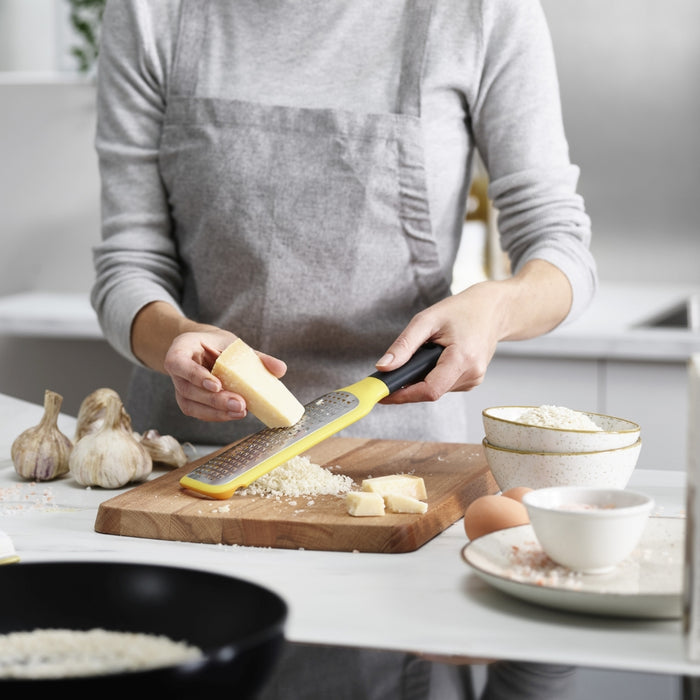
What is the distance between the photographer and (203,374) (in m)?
1.13

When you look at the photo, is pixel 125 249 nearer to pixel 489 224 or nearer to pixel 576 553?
pixel 576 553

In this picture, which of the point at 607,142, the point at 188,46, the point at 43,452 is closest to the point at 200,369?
the point at 43,452

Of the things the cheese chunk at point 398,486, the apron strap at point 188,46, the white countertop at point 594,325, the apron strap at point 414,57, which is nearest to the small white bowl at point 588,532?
the cheese chunk at point 398,486

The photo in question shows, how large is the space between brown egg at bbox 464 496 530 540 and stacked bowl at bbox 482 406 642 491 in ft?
0.32

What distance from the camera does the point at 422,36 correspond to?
1455 mm

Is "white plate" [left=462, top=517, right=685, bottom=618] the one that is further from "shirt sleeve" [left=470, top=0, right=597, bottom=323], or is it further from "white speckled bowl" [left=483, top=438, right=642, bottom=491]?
"shirt sleeve" [left=470, top=0, right=597, bottom=323]

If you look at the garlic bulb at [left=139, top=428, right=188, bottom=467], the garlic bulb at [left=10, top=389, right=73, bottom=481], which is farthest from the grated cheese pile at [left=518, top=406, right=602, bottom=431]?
the garlic bulb at [left=10, top=389, right=73, bottom=481]

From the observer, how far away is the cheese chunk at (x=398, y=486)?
1027 mm

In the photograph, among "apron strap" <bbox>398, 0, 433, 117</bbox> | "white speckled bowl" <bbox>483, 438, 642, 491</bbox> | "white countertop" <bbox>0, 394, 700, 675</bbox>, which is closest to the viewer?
"white countertop" <bbox>0, 394, 700, 675</bbox>

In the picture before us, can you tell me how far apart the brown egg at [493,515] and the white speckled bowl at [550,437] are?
105 mm

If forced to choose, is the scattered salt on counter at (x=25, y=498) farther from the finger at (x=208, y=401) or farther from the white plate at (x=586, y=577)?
the white plate at (x=586, y=577)

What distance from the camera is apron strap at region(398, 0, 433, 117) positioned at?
4.75ft

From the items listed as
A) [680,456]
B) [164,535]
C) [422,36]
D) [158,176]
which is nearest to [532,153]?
[422,36]

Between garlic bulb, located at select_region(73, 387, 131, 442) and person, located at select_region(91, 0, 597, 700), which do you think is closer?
garlic bulb, located at select_region(73, 387, 131, 442)
